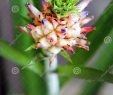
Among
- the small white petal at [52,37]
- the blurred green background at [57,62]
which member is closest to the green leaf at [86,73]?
the blurred green background at [57,62]

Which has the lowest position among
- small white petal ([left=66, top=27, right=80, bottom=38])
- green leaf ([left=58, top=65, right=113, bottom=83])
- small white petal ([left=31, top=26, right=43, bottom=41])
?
green leaf ([left=58, top=65, right=113, bottom=83])

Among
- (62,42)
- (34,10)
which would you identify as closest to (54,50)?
(62,42)

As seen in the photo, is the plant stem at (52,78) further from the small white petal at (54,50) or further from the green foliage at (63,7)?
the green foliage at (63,7)

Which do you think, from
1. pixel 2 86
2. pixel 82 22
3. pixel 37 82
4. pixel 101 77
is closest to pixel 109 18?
pixel 82 22

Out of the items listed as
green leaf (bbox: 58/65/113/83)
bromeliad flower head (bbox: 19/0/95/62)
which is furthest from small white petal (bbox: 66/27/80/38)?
green leaf (bbox: 58/65/113/83)

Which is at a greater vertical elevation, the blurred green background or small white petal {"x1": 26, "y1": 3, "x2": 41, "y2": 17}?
small white petal {"x1": 26, "y1": 3, "x2": 41, "y2": 17}

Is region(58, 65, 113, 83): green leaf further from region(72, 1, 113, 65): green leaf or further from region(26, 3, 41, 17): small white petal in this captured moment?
region(26, 3, 41, 17): small white petal
